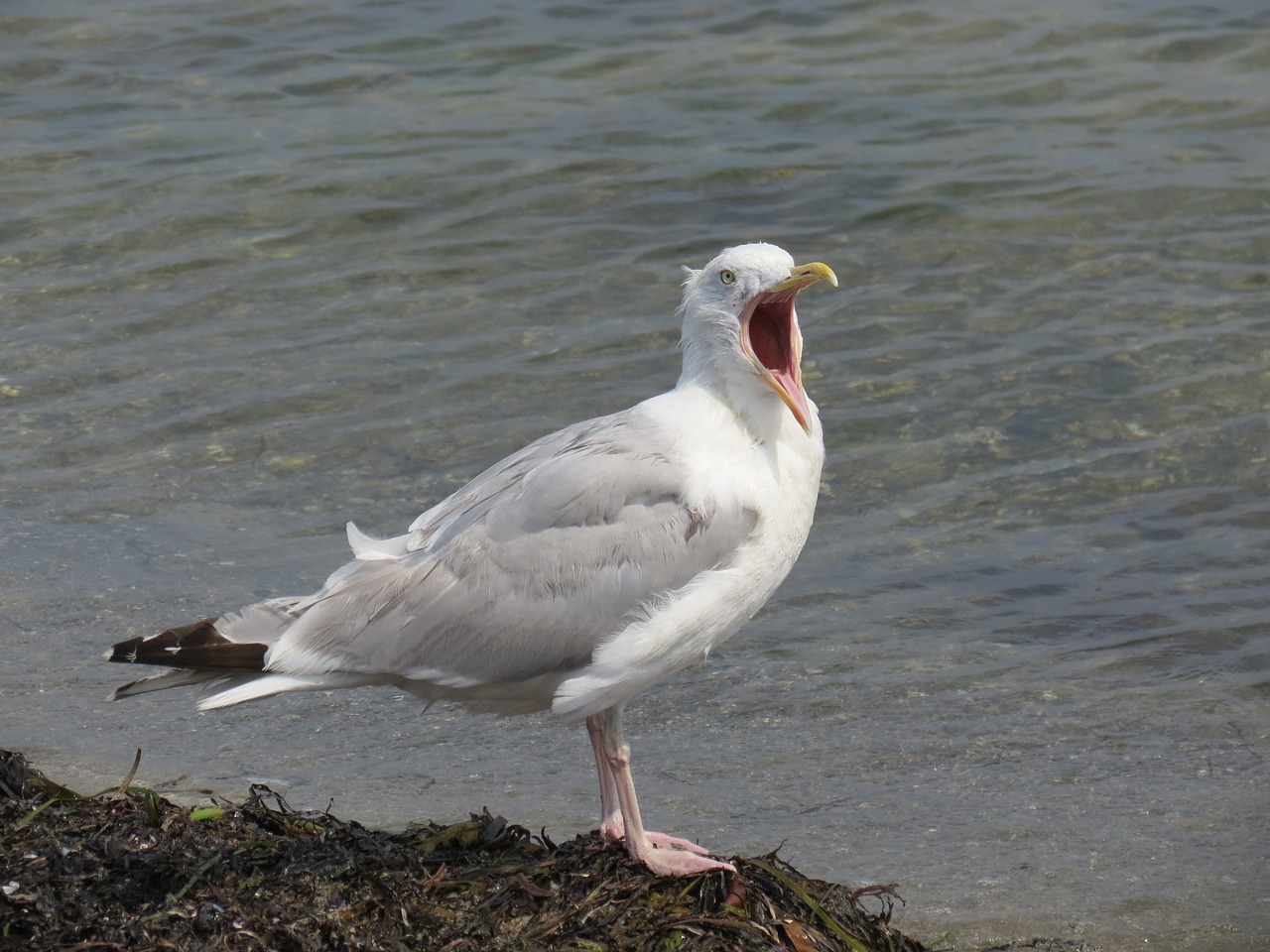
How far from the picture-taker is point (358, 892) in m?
4.35

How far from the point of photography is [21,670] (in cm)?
617

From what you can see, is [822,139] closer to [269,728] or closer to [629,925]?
[269,728]

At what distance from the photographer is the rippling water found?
18.4ft

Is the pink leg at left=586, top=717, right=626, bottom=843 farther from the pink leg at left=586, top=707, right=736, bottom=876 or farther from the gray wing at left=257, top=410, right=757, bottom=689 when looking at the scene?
the gray wing at left=257, top=410, right=757, bottom=689

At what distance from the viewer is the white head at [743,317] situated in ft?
15.6

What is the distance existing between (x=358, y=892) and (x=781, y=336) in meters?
1.97

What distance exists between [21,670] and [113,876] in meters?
2.03

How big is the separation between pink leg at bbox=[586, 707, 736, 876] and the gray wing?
11.1 inches

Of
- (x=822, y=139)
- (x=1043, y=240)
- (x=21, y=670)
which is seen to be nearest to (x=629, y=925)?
(x=21, y=670)

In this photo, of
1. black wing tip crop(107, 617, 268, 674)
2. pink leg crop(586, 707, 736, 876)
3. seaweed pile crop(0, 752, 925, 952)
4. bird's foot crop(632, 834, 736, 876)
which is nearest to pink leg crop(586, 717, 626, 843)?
pink leg crop(586, 707, 736, 876)

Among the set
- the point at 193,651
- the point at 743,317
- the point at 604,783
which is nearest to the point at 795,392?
the point at 743,317

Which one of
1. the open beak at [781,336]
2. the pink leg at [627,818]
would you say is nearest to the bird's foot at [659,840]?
the pink leg at [627,818]

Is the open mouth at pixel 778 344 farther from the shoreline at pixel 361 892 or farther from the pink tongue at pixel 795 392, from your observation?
the shoreline at pixel 361 892

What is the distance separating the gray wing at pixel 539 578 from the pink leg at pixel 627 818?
28 centimetres
